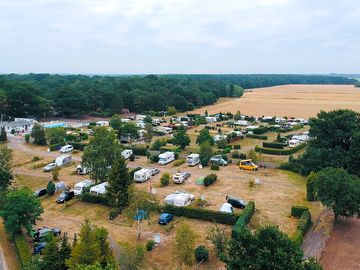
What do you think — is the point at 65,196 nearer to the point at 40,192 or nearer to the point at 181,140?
the point at 40,192

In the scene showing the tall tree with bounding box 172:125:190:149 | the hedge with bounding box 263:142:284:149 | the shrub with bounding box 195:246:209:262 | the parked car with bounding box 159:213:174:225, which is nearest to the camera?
the shrub with bounding box 195:246:209:262

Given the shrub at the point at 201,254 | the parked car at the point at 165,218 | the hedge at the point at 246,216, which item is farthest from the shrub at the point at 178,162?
the shrub at the point at 201,254

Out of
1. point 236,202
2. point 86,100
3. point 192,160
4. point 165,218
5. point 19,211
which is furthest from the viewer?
point 86,100

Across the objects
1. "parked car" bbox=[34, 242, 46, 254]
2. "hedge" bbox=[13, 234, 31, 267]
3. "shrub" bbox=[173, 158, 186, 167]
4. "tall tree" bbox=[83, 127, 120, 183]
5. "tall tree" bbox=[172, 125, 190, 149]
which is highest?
"tall tree" bbox=[83, 127, 120, 183]

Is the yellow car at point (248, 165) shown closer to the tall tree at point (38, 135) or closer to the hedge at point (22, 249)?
the hedge at point (22, 249)

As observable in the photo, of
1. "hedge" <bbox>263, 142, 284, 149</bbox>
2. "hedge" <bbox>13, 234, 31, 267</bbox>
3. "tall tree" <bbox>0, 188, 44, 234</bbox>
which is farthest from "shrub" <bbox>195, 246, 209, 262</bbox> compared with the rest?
"hedge" <bbox>263, 142, 284, 149</bbox>

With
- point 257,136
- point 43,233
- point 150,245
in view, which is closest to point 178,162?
point 257,136

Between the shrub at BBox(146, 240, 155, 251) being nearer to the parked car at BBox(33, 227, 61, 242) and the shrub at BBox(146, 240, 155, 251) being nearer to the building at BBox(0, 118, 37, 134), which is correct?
the parked car at BBox(33, 227, 61, 242)
